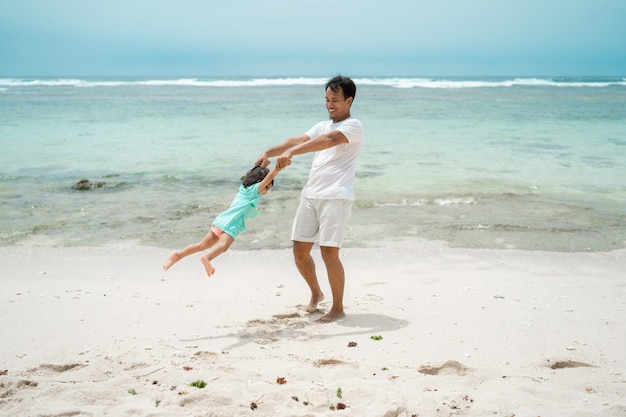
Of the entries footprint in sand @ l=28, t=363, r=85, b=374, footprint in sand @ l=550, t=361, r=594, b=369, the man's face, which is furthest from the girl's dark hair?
footprint in sand @ l=550, t=361, r=594, b=369

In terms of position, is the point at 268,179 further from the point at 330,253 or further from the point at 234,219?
the point at 330,253

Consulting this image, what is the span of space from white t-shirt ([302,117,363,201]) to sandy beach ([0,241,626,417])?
1.05m

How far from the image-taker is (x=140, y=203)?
365 inches

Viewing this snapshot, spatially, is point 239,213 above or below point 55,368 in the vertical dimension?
above

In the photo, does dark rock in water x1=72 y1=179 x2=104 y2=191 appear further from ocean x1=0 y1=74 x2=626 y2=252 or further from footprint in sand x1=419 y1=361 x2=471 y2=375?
footprint in sand x1=419 y1=361 x2=471 y2=375

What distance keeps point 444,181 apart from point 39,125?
1618 centimetres

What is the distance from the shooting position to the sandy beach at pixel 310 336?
3.12 m

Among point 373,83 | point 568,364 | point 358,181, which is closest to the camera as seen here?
point 568,364

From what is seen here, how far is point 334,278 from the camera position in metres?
4.53

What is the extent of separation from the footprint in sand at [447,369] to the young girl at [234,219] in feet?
5.62

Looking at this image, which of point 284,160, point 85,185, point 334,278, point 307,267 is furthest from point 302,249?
point 85,185

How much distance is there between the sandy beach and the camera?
3125mm

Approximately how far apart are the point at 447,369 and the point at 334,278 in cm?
123

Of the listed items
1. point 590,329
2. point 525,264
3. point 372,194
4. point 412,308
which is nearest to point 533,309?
point 590,329
